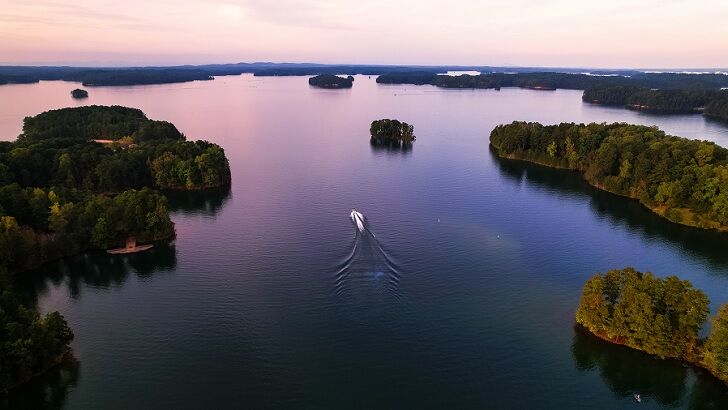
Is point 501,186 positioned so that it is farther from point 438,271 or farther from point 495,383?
point 495,383

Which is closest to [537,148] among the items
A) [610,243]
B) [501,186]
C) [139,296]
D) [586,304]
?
[501,186]

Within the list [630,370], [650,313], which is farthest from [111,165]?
[650,313]

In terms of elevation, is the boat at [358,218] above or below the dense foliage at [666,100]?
below

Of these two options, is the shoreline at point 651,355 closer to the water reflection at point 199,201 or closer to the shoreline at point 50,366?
the shoreline at point 50,366

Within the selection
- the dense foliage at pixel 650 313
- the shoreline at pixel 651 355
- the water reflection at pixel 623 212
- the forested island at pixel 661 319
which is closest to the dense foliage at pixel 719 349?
the forested island at pixel 661 319

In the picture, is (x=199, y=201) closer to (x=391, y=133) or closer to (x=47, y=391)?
(x=47, y=391)

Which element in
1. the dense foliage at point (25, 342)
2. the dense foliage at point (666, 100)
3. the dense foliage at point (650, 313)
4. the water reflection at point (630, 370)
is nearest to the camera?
the dense foliage at point (25, 342)
